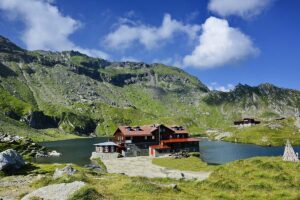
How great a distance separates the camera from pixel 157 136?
14775 cm

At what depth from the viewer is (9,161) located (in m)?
75.6

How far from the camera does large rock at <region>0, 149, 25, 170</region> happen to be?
242ft

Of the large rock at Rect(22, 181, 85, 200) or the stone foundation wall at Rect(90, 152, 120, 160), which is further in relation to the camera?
the stone foundation wall at Rect(90, 152, 120, 160)

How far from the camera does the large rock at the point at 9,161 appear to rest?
2908 inches

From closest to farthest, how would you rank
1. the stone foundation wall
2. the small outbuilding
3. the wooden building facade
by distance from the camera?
the stone foundation wall → the small outbuilding → the wooden building facade

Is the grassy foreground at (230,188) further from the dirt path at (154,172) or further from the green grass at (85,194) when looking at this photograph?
the dirt path at (154,172)

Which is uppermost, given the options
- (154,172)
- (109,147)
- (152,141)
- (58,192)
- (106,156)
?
(152,141)

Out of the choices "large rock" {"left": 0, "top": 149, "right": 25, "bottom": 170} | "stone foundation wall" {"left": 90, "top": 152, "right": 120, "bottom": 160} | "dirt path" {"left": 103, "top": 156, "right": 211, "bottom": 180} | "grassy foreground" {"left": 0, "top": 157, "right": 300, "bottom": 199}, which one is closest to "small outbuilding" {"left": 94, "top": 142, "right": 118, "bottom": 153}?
"stone foundation wall" {"left": 90, "top": 152, "right": 120, "bottom": 160}

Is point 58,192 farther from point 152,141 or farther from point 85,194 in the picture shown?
point 152,141

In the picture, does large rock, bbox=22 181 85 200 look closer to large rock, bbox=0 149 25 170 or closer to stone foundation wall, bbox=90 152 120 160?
large rock, bbox=0 149 25 170

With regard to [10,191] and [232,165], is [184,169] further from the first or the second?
[10,191]

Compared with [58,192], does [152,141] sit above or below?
above

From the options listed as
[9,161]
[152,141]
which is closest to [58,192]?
[9,161]

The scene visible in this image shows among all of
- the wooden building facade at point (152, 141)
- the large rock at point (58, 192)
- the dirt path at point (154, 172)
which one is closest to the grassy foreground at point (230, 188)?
the large rock at point (58, 192)
